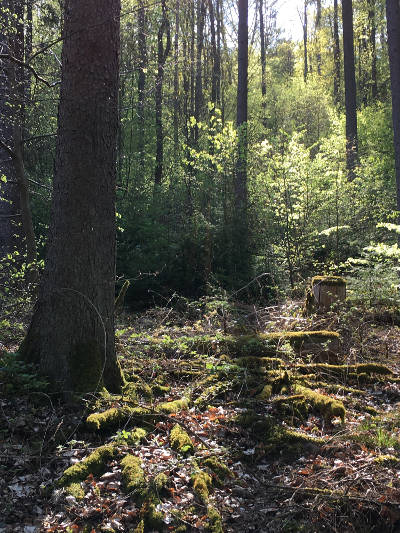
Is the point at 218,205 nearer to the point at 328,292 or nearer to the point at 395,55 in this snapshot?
the point at 395,55

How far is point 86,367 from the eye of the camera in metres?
4.57

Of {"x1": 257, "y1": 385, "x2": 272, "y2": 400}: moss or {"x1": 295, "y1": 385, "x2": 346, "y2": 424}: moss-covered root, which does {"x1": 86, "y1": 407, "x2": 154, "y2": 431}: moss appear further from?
{"x1": 295, "y1": 385, "x2": 346, "y2": 424}: moss-covered root

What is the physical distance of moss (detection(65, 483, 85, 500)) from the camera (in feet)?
10.8

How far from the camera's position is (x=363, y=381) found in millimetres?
5578

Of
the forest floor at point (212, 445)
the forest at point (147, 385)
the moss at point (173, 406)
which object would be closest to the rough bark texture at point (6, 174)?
the forest at point (147, 385)

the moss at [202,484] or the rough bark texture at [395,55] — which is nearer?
the moss at [202,484]

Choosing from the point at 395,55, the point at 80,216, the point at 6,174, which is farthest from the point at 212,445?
the point at 395,55

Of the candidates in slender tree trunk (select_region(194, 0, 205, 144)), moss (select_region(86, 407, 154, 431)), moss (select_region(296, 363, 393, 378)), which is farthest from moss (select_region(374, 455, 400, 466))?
slender tree trunk (select_region(194, 0, 205, 144))

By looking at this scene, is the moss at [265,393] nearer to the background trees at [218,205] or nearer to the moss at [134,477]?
the moss at [134,477]

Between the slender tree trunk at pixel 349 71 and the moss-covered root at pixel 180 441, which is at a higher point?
the slender tree trunk at pixel 349 71

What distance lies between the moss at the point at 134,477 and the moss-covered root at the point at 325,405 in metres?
1.91

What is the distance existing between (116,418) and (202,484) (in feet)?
3.70

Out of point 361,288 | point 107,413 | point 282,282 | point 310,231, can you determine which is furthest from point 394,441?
point 310,231

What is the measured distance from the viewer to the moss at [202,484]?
3.35 metres
